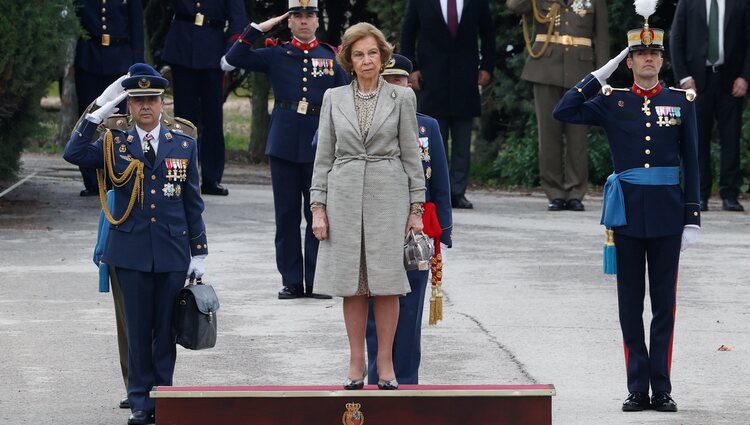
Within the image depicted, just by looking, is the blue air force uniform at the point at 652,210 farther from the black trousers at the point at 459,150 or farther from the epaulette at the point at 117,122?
the black trousers at the point at 459,150

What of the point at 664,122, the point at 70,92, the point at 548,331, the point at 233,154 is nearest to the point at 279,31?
the point at 233,154

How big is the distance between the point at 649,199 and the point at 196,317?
220 centimetres

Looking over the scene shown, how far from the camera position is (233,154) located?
23.5 m

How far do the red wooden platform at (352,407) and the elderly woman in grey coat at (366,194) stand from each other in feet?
0.56

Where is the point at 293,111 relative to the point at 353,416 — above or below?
above

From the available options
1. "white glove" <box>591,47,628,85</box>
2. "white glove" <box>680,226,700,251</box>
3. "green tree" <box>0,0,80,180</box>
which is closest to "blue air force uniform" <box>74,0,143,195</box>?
"green tree" <box>0,0,80,180</box>

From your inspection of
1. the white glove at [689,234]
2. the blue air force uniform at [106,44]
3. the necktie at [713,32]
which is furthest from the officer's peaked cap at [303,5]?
the necktie at [713,32]

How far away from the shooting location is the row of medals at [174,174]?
7.45m

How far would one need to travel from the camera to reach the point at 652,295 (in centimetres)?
780

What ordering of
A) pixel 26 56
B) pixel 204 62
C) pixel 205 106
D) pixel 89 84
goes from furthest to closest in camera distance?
pixel 205 106
pixel 204 62
pixel 89 84
pixel 26 56

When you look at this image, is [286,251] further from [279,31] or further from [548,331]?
[279,31]

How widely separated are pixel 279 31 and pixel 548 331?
12.1 metres

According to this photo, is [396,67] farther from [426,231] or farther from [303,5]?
[303,5]

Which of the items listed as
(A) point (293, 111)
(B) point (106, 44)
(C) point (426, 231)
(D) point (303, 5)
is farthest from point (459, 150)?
(C) point (426, 231)
